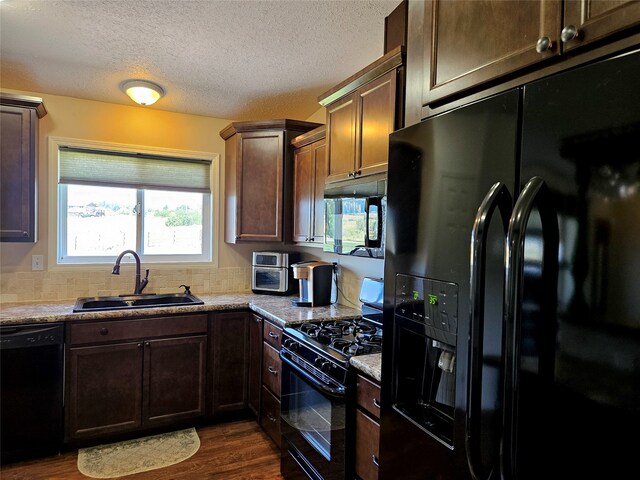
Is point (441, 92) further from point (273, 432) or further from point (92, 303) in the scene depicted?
point (92, 303)

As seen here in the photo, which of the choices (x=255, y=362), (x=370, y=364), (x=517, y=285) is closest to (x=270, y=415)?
(x=255, y=362)

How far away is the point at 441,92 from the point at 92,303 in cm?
289

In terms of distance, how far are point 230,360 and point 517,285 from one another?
2.63 m

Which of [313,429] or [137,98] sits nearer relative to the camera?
[313,429]

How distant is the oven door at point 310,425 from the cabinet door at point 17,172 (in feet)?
6.54

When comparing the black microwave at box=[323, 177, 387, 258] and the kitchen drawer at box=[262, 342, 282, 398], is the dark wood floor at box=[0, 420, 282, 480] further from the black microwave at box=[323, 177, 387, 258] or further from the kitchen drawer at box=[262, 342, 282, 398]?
the black microwave at box=[323, 177, 387, 258]

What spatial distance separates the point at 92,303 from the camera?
3.00 m

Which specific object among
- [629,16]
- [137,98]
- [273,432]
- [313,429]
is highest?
[137,98]

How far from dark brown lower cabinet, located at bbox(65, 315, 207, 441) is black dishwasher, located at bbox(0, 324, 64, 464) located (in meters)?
0.07

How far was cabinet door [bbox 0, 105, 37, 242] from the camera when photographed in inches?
105

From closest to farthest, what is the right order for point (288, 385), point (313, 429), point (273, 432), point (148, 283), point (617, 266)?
point (617, 266)
point (313, 429)
point (288, 385)
point (273, 432)
point (148, 283)

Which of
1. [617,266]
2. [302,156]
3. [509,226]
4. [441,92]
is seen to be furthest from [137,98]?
[617,266]

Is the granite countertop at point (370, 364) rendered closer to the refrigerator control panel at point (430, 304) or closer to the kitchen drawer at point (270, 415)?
the refrigerator control panel at point (430, 304)

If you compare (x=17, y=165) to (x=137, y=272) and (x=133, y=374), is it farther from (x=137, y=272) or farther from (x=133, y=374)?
(x=133, y=374)
